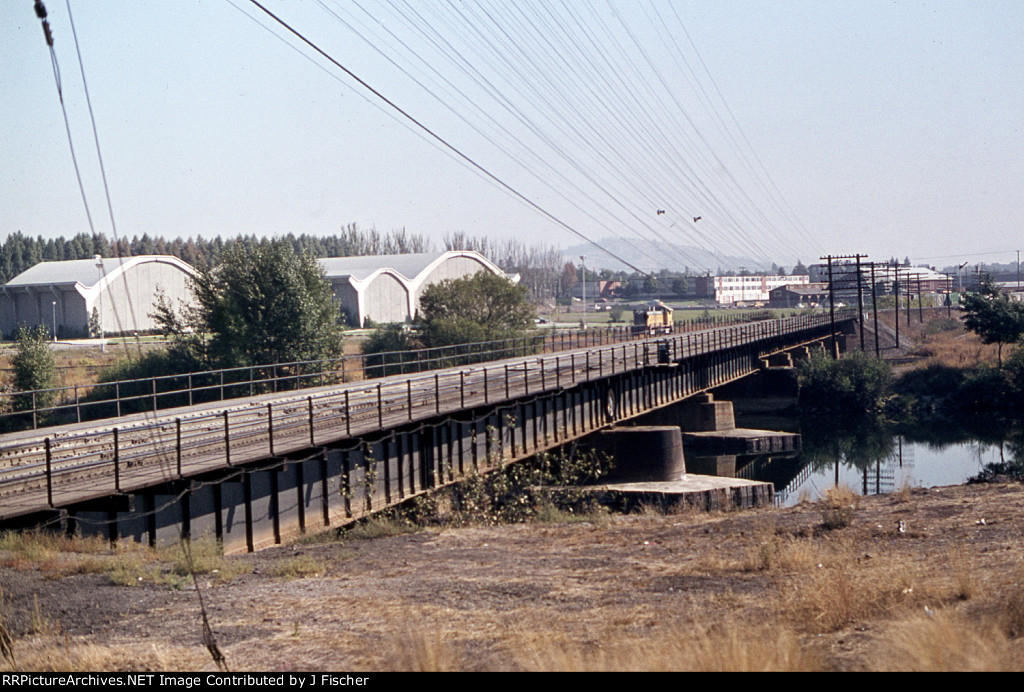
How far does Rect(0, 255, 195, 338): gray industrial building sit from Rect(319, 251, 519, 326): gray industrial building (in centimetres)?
1674

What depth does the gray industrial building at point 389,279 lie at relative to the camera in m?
102

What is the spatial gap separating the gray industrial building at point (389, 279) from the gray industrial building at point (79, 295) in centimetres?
1674

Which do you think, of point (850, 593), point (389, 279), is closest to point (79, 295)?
point (389, 279)

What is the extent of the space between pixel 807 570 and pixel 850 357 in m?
59.9

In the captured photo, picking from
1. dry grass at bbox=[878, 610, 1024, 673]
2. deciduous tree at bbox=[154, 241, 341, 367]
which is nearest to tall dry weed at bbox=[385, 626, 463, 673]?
dry grass at bbox=[878, 610, 1024, 673]

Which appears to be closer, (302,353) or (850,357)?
(302,353)

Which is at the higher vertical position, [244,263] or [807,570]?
[244,263]

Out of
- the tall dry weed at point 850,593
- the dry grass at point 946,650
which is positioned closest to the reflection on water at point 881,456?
the tall dry weed at point 850,593

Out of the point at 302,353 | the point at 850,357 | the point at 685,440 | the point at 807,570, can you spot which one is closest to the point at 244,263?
the point at 302,353

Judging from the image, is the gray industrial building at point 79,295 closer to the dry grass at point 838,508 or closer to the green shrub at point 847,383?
the green shrub at point 847,383

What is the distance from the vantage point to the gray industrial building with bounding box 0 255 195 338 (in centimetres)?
8794

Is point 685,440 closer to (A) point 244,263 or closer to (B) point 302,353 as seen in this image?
(B) point 302,353

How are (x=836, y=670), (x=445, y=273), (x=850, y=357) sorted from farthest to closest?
(x=445, y=273)
(x=850, y=357)
(x=836, y=670)

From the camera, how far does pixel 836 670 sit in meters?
7.95
